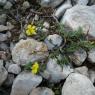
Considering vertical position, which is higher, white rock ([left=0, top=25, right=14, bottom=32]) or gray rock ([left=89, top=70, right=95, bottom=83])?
white rock ([left=0, top=25, right=14, bottom=32])

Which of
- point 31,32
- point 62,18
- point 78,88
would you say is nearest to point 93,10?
point 62,18

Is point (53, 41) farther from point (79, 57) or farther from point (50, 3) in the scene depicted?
point (50, 3)

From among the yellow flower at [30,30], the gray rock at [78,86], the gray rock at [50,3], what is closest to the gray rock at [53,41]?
the yellow flower at [30,30]

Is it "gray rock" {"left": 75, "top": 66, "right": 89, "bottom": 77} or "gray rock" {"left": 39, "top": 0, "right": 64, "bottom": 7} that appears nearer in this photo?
"gray rock" {"left": 75, "top": 66, "right": 89, "bottom": 77}

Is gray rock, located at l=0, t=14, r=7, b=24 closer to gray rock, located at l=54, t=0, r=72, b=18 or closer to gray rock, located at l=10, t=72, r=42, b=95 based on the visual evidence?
gray rock, located at l=54, t=0, r=72, b=18

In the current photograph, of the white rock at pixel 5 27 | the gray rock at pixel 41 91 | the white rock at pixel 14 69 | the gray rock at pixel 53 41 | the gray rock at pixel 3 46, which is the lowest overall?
the gray rock at pixel 41 91

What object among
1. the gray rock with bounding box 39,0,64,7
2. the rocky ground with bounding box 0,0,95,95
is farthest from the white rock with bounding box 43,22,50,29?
the gray rock with bounding box 39,0,64,7

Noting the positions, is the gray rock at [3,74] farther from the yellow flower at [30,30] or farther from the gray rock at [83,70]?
the gray rock at [83,70]
